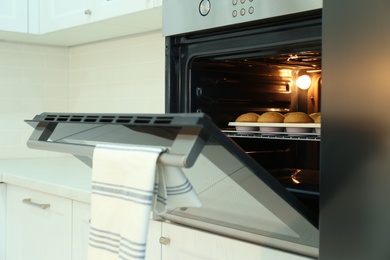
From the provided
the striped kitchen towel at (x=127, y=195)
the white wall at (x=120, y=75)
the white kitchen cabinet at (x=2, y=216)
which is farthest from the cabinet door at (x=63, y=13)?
the striped kitchen towel at (x=127, y=195)

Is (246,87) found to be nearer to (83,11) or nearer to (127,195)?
(127,195)

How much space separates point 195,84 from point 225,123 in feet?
0.42

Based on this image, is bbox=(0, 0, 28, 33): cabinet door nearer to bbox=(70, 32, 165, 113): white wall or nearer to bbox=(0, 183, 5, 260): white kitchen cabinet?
bbox=(70, 32, 165, 113): white wall

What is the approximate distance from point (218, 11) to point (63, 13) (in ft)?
3.82

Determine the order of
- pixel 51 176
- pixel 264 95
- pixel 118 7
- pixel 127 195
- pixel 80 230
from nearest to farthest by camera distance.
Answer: pixel 127 195
pixel 264 95
pixel 80 230
pixel 118 7
pixel 51 176

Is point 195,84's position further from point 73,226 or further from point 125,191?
point 73,226

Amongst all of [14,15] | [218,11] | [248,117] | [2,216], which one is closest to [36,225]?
[2,216]

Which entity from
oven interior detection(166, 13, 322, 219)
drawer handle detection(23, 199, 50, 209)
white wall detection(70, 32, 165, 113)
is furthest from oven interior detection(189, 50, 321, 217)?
white wall detection(70, 32, 165, 113)

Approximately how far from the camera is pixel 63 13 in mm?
2184

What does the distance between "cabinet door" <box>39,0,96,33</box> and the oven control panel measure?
30.3 inches

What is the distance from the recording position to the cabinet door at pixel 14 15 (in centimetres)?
227

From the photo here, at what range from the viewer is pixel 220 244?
1202 mm

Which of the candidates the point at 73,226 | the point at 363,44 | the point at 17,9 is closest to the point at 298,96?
the point at 363,44

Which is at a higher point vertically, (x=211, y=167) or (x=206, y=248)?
(x=211, y=167)
